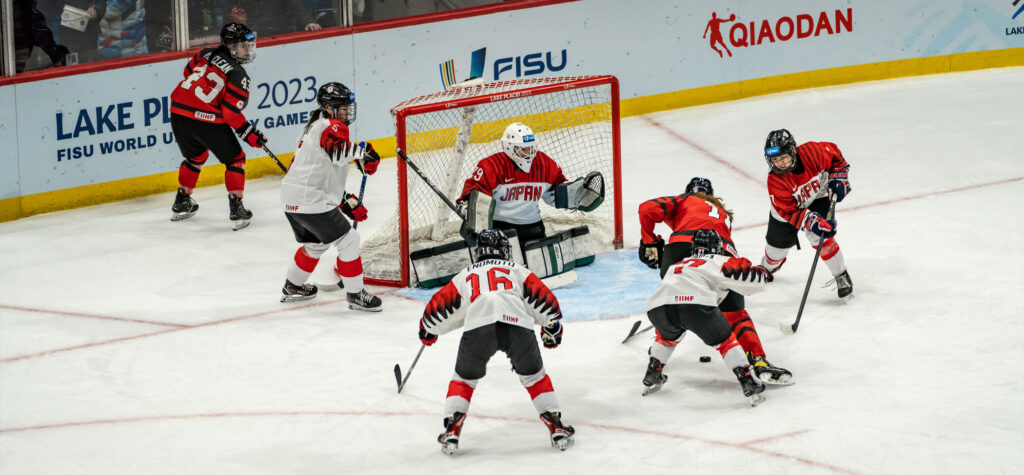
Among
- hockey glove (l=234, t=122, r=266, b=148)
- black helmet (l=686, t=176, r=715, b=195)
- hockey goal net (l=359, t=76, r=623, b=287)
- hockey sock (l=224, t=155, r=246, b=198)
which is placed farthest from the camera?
hockey sock (l=224, t=155, r=246, b=198)

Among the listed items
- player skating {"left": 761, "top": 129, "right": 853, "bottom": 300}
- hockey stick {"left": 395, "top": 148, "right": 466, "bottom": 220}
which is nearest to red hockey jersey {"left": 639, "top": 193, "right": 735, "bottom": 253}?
player skating {"left": 761, "top": 129, "right": 853, "bottom": 300}

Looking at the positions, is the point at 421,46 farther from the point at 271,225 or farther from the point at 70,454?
the point at 70,454

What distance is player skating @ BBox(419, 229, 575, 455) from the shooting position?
4930 mm

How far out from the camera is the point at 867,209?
8.16m

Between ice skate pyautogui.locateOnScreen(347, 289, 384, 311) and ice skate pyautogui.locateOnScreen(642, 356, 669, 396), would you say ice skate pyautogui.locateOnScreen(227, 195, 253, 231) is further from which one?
ice skate pyautogui.locateOnScreen(642, 356, 669, 396)

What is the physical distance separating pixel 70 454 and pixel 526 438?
5.91ft

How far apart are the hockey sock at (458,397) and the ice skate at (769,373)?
4.32 feet

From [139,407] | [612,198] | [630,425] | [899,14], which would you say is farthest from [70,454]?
[899,14]

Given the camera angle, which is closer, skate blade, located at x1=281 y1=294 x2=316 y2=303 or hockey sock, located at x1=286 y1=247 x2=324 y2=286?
hockey sock, located at x1=286 y1=247 x2=324 y2=286

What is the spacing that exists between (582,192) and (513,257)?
523 millimetres

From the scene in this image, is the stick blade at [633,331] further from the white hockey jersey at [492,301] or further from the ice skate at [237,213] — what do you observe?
the ice skate at [237,213]

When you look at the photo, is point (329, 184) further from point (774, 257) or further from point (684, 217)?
point (774, 257)

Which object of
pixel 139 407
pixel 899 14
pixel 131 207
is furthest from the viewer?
pixel 899 14

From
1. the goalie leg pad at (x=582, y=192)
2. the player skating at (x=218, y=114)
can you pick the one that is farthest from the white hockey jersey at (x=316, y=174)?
the player skating at (x=218, y=114)
